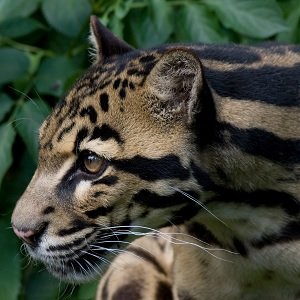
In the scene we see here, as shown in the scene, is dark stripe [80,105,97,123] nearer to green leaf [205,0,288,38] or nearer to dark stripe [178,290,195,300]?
dark stripe [178,290,195,300]

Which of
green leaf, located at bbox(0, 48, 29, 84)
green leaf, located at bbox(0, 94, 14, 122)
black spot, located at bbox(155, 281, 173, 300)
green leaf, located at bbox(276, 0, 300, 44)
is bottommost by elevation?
black spot, located at bbox(155, 281, 173, 300)

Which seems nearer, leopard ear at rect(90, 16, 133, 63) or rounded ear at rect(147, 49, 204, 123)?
rounded ear at rect(147, 49, 204, 123)

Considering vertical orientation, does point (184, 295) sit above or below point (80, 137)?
below

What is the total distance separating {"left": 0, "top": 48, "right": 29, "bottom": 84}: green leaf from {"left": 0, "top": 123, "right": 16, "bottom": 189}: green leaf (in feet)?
0.64

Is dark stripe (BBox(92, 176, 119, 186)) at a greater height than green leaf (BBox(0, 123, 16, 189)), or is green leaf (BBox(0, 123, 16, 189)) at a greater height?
dark stripe (BBox(92, 176, 119, 186))

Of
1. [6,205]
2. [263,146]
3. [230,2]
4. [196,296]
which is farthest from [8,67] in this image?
[263,146]

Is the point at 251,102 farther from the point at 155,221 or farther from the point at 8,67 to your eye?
the point at 8,67

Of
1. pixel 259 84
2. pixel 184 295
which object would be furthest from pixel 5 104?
pixel 259 84

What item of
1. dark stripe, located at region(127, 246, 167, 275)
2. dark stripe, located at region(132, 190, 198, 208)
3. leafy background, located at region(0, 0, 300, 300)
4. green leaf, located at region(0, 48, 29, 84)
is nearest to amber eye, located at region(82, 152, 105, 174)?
dark stripe, located at region(132, 190, 198, 208)

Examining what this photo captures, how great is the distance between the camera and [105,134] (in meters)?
2.89

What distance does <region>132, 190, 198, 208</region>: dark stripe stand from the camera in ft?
9.45

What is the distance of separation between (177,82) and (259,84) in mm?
255

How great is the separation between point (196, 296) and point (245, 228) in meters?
0.46

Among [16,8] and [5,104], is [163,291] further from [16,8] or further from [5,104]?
[16,8]
